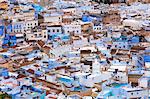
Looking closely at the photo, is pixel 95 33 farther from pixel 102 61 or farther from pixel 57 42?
pixel 102 61

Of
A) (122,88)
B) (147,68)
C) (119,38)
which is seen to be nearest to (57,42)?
(119,38)

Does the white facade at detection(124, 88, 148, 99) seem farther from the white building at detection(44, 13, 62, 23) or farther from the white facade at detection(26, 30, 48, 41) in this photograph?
the white building at detection(44, 13, 62, 23)

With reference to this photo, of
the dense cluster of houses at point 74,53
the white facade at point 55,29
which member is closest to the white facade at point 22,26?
the dense cluster of houses at point 74,53

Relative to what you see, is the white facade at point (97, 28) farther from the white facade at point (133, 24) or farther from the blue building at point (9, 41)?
the blue building at point (9, 41)

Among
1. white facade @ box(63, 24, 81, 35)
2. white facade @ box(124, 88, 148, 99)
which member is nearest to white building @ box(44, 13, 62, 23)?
white facade @ box(63, 24, 81, 35)

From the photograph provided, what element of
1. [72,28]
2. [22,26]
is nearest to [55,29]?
[72,28]

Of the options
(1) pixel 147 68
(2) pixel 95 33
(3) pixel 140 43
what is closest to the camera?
(1) pixel 147 68

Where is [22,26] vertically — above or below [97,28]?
above

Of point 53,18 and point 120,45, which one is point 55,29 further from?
point 120,45
